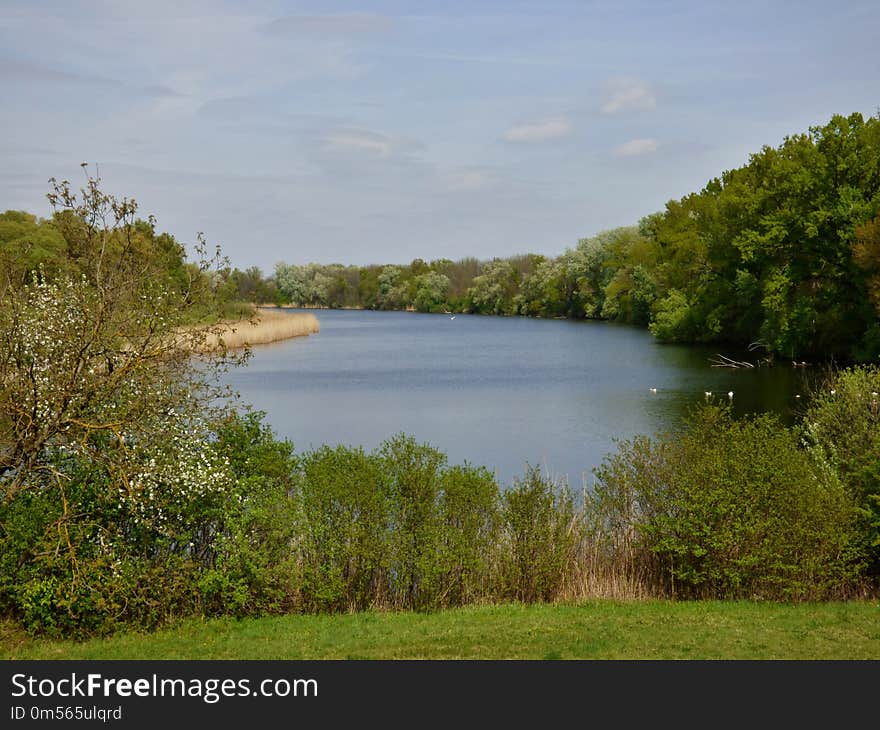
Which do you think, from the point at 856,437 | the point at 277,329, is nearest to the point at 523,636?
the point at 856,437

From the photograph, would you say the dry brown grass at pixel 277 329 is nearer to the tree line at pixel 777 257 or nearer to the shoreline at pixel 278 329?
the shoreline at pixel 278 329

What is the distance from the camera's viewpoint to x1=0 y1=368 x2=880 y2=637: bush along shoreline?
9531mm

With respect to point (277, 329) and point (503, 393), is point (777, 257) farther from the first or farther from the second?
point (277, 329)

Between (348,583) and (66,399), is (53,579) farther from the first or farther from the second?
(348,583)

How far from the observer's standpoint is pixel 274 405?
33125 mm

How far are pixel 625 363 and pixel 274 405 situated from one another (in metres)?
21.7

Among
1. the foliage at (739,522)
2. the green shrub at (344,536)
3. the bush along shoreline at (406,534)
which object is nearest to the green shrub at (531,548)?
the bush along shoreline at (406,534)

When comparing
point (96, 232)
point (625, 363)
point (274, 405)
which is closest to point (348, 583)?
point (96, 232)

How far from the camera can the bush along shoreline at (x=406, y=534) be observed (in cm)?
953

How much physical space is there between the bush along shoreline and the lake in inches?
127

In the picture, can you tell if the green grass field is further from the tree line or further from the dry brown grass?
the dry brown grass

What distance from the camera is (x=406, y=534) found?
1062 centimetres

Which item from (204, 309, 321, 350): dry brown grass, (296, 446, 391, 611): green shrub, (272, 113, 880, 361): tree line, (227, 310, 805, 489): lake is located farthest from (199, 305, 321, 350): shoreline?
(296, 446, 391, 611): green shrub
